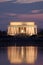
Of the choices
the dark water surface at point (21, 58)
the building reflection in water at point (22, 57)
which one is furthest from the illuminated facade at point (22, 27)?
the dark water surface at point (21, 58)

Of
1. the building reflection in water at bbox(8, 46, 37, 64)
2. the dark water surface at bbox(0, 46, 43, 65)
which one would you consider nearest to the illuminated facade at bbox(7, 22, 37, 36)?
the building reflection in water at bbox(8, 46, 37, 64)

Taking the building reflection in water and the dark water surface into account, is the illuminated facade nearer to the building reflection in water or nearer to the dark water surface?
the building reflection in water

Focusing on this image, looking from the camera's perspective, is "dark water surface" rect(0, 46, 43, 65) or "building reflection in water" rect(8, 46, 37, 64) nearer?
"dark water surface" rect(0, 46, 43, 65)

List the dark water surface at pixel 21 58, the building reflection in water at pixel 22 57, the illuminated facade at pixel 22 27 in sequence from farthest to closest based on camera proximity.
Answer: the illuminated facade at pixel 22 27
the building reflection in water at pixel 22 57
the dark water surface at pixel 21 58

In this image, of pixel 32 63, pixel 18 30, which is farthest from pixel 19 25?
pixel 32 63

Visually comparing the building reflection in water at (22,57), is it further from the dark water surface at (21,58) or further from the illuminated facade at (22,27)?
the illuminated facade at (22,27)

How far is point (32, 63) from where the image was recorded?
1872cm

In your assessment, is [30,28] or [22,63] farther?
[30,28]

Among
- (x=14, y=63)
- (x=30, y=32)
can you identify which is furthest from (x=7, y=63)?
(x=30, y=32)

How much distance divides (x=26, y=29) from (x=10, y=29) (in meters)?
5.48

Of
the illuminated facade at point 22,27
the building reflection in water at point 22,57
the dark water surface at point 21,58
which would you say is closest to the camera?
the dark water surface at point 21,58

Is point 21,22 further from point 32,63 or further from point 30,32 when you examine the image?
point 32,63

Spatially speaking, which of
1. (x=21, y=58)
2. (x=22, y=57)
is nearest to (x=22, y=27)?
(x=22, y=57)

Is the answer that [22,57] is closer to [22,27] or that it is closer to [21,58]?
[21,58]
